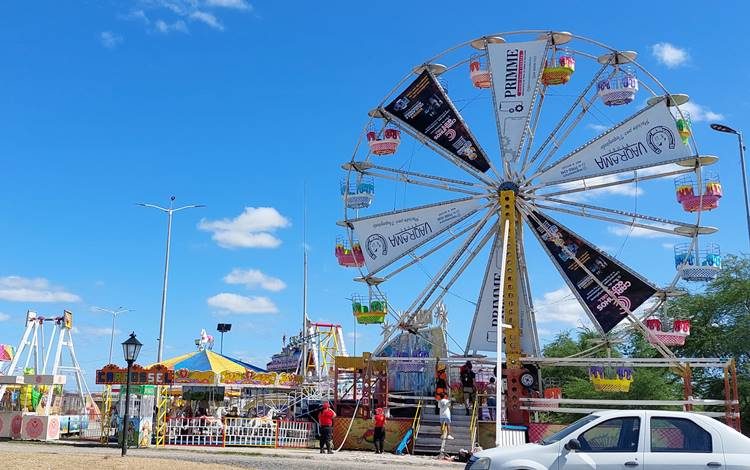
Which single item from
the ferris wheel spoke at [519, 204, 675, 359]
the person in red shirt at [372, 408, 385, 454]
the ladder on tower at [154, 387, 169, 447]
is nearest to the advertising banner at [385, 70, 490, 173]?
the ferris wheel spoke at [519, 204, 675, 359]

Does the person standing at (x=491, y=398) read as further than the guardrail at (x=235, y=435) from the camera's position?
No

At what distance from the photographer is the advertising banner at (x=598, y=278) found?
2727cm

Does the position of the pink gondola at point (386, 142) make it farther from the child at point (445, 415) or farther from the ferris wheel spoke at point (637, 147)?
the child at point (445, 415)

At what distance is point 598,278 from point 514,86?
7.99 m

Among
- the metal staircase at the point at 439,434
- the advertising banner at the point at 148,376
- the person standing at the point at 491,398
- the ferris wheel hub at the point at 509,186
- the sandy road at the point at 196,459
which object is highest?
the ferris wheel hub at the point at 509,186

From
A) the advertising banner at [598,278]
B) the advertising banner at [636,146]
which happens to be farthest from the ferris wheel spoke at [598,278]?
the advertising banner at [636,146]

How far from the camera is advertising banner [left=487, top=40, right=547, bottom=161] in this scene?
96.2ft

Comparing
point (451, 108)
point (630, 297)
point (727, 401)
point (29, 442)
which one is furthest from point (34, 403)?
point (727, 401)

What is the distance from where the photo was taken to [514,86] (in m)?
29.6

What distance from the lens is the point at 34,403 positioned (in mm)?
32500

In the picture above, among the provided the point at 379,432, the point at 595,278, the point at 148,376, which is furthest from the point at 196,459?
the point at 595,278

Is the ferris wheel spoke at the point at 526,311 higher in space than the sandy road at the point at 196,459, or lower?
higher

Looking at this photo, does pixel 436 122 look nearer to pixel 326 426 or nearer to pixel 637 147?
pixel 637 147

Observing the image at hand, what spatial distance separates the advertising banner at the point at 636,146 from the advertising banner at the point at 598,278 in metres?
2.42
